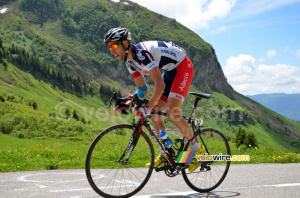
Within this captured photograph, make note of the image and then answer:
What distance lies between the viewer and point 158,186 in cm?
628

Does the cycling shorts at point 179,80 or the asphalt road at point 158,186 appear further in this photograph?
the cycling shorts at point 179,80

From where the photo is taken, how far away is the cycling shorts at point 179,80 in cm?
593

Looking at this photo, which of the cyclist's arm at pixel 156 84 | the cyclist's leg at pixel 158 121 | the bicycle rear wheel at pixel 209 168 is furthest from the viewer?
the bicycle rear wheel at pixel 209 168

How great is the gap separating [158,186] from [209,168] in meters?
1.09

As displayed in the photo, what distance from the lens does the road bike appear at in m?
5.24

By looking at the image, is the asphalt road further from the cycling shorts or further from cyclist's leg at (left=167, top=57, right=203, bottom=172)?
the cycling shorts

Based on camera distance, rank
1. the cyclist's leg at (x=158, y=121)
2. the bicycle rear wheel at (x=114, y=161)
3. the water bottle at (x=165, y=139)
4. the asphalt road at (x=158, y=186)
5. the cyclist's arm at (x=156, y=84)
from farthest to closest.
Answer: the cyclist's leg at (x=158, y=121)
the water bottle at (x=165, y=139)
the asphalt road at (x=158, y=186)
the cyclist's arm at (x=156, y=84)
the bicycle rear wheel at (x=114, y=161)

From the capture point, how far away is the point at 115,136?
5.55 m

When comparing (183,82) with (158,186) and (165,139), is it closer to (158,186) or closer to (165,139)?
(165,139)

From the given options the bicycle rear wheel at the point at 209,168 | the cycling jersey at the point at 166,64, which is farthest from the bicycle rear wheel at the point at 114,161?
the cycling jersey at the point at 166,64

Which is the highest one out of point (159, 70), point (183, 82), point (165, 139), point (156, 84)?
point (183, 82)

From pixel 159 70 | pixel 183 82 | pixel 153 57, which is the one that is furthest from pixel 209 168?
pixel 153 57

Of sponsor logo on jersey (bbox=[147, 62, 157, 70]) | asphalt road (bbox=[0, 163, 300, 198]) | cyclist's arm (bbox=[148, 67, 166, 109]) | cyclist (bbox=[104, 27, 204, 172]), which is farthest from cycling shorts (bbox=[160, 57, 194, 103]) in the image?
asphalt road (bbox=[0, 163, 300, 198])

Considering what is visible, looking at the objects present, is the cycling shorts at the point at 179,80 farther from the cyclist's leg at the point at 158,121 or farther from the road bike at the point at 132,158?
the road bike at the point at 132,158
